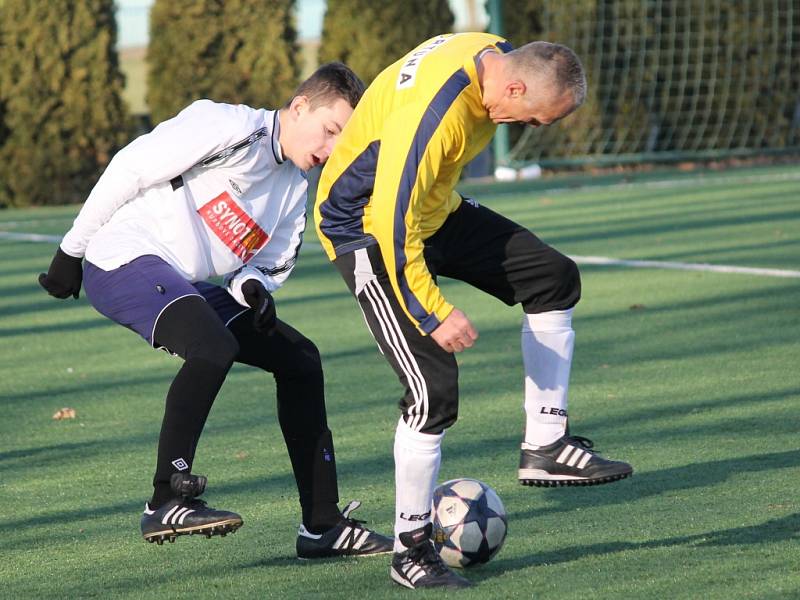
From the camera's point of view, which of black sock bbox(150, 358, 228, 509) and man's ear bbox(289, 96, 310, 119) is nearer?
black sock bbox(150, 358, 228, 509)

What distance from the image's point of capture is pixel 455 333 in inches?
164

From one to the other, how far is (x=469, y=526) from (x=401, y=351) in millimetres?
598

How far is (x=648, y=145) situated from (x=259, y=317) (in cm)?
2068

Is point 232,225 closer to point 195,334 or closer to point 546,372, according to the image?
point 195,334

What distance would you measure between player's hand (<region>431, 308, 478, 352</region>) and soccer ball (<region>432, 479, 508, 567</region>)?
63 cm

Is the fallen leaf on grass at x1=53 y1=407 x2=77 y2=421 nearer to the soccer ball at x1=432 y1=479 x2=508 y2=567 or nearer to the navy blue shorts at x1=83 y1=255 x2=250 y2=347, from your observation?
the navy blue shorts at x1=83 y1=255 x2=250 y2=347

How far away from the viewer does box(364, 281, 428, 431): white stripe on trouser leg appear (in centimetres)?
433

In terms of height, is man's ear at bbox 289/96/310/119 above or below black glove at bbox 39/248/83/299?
above

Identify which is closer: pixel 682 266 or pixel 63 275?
pixel 63 275

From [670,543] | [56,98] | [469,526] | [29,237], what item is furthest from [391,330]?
[56,98]

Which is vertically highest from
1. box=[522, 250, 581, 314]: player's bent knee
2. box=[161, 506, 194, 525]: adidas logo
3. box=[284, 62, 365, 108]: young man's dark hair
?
box=[284, 62, 365, 108]: young man's dark hair

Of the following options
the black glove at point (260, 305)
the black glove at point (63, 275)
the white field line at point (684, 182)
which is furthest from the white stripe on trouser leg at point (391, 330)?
the white field line at point (684, 182)

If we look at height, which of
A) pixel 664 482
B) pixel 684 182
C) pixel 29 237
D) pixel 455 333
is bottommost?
pixel 29 237

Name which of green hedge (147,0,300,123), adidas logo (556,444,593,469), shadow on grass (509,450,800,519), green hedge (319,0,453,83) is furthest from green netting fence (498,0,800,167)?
adidas logo (556,444,593,469)
